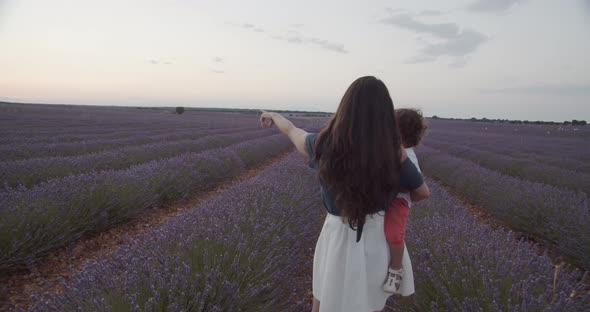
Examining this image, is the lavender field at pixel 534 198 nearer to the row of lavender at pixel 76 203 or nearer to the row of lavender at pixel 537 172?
the row of lavender at pixel 537 172

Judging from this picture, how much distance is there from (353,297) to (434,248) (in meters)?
1.14

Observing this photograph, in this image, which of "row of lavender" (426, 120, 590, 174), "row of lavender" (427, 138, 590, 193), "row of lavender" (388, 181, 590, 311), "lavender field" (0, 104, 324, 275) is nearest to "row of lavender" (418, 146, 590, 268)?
"row of lavender" (427, 138, 590, 193)

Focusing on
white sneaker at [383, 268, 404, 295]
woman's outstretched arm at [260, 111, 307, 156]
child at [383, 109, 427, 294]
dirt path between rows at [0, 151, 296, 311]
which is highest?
woman's outstretched arm at [260, 111, 307, 156]

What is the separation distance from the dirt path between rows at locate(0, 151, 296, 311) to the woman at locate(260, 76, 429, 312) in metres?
1.45

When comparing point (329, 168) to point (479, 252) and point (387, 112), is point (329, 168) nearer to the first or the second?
point (387, 112)

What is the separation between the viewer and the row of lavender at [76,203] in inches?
103

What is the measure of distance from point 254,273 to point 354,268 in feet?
2.49

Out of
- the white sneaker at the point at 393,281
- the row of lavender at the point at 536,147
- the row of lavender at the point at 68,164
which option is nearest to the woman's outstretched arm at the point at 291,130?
the white sneaker at the point at 393,281

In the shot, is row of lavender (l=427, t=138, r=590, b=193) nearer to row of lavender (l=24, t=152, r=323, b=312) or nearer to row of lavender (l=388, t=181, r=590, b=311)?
row of lavender (l=388, t=181, r=590, b=311)

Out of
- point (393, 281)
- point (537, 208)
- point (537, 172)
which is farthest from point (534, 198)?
point (393, 281)

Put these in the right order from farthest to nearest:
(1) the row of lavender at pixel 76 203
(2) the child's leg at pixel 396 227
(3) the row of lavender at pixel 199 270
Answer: (1) the row of lavender at pixel 76 203, (3) the row of lavender at pixel 199 270, (2) the child's leg at pixel 396 227

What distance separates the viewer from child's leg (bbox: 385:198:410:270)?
1.28 m

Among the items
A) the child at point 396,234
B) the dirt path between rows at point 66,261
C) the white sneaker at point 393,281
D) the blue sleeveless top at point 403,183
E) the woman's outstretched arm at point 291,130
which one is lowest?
the dirt path between rows at point 66,261

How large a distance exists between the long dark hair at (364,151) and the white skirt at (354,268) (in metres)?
0.12
